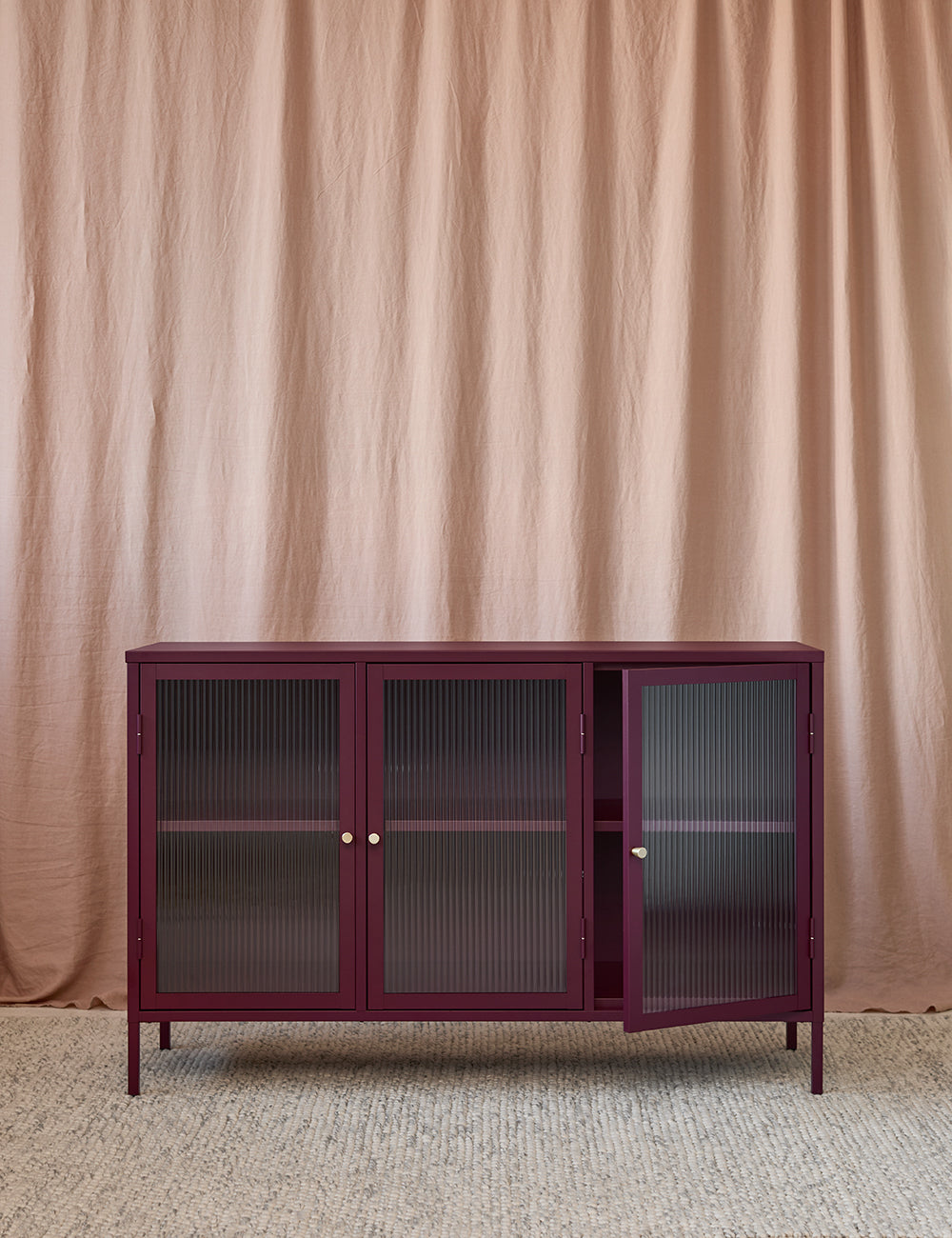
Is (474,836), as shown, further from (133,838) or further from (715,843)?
(133,838)

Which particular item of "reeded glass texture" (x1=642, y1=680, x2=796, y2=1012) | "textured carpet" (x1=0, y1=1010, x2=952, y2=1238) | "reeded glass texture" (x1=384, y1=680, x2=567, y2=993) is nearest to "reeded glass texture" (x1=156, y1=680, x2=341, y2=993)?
"reeded glass texture" (x1=384, y1=680, x2=567, y2=993)

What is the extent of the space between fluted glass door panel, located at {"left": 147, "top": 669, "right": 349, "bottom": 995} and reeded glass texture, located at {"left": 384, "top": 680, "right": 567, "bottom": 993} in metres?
0.12

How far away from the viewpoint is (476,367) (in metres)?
2.74

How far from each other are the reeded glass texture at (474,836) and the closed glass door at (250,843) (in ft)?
0.38

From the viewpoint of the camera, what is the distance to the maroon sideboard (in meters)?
2.25

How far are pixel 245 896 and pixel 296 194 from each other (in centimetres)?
163

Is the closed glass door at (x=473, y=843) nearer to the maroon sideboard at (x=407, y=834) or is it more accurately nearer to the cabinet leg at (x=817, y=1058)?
the maroon sideboard at (x=407, y=834)

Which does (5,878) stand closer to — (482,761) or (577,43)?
(482,761)

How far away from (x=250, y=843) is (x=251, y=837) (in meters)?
0.01

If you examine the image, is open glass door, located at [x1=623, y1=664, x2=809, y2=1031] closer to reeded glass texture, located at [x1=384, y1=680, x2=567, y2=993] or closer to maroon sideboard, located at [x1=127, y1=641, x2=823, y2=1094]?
maroon sideboard, located at [x1=127, y1=641, x2=823, y2=1094]

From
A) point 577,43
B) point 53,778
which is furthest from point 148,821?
point 577,43

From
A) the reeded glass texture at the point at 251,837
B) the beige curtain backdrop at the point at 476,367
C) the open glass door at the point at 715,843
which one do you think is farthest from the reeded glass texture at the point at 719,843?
the reeded glass texture at the point at 251,837

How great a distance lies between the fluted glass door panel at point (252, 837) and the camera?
226 cm

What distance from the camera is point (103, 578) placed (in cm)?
277
